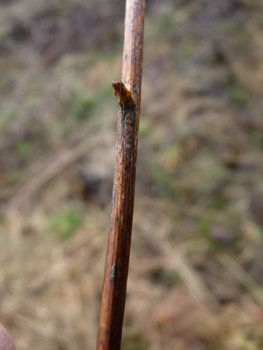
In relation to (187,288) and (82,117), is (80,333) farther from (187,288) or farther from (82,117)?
(82,117)

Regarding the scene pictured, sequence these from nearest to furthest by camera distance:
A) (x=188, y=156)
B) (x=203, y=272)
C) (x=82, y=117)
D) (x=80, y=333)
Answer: (x=80, y=333), (x=203, y=272), (x=188, y=156), (x=82, y=117)

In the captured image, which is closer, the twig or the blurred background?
the twig

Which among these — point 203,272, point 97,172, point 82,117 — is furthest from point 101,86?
point 203,272

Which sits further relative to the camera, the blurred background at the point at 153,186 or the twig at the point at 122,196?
the blurred background at the point at 153,186

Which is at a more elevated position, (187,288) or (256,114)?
(256,114)

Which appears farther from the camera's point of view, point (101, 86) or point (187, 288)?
point (101, 86)
